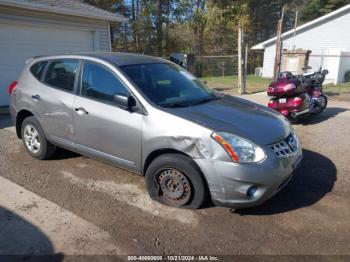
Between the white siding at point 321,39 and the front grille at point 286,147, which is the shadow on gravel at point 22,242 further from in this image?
the white siding at point 321,39

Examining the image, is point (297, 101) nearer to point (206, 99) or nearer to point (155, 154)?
point (206, 99)

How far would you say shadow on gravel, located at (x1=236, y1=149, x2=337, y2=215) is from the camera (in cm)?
347

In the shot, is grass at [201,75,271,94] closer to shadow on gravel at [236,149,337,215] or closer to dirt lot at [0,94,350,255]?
shadow on gravel at [236,149,337,215]

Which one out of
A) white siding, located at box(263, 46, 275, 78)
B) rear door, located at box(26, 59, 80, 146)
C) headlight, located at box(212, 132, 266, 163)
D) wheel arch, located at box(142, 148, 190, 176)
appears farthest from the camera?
white siding, located at box(263, 46, 275, 78)

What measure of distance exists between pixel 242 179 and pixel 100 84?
2.12 meters

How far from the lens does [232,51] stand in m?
30.5

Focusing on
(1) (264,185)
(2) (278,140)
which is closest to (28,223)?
(1) (264,185)

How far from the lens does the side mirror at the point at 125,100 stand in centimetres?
344

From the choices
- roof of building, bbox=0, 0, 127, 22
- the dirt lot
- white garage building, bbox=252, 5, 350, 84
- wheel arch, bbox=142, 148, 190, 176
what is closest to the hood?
wheel arch, bbox=142, 148, 190, 176

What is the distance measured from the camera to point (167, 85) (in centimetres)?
393

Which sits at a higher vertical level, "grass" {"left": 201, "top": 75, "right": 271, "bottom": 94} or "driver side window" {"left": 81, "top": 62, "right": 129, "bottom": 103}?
"driver side window" {"left": 81, "top": 62, "right": 129, "bottom": 103}

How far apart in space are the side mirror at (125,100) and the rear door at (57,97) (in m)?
0.93

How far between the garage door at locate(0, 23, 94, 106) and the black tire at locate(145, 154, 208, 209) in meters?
7.29

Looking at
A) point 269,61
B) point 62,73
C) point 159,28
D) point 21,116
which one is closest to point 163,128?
point 62,73
